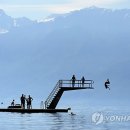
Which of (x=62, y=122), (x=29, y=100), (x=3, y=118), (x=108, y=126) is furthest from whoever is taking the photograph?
(x=29, y=100)

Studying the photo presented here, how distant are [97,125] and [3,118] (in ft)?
52.8

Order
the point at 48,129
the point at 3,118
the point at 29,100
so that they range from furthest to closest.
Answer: the point at 29,100 → the point at 3,118 → the point at 48,129

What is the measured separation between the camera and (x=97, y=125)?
7756 centimetres

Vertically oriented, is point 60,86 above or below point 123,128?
above

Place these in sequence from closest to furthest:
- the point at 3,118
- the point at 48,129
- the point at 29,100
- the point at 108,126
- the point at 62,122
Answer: the point at 48,129 < the point at 108,126 < the point at 62,122 < the point at 3,118 < the point at 29,100

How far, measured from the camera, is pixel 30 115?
94.9 metres

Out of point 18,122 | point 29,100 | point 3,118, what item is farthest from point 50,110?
point 18,122

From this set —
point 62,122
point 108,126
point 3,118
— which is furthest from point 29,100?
point 108,126

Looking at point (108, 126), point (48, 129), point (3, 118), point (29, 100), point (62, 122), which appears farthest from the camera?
point (29, 100)

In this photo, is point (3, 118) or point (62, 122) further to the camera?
point (3, 118)

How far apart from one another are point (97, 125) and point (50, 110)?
2291 centimetres

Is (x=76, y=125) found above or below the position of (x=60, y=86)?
below

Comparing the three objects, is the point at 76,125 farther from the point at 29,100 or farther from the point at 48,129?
the point at 29,100

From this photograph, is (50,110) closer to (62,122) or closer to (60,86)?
(60,86)
